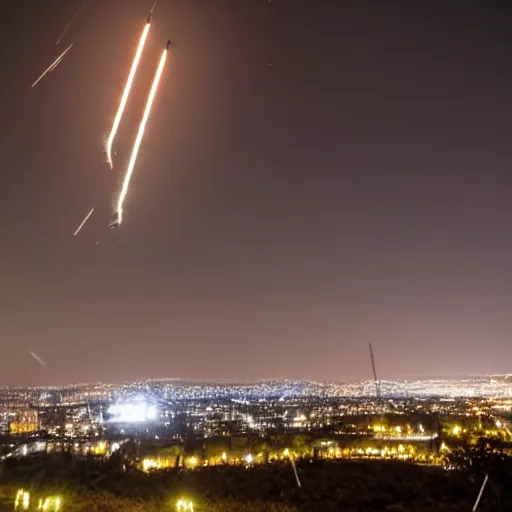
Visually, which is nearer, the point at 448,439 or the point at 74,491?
the point at 74,491

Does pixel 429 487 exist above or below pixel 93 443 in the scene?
below

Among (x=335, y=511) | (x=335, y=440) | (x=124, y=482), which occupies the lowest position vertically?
(x=335, y=511)

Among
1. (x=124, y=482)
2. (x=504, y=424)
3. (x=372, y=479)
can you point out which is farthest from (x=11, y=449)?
(x=504, y=424)

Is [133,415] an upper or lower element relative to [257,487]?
upper

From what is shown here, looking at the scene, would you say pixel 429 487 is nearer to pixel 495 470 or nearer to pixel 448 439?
pixel 495 470

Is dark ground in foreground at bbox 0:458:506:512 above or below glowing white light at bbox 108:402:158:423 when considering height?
below

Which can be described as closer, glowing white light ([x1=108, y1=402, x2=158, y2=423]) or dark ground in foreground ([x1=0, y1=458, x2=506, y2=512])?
dark ground in foreground ([x1=0, y1=458, x2=506, y2=512])

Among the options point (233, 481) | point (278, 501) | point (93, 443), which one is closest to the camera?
point (278, 501)

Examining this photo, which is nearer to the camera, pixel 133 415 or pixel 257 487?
pixel 257 487

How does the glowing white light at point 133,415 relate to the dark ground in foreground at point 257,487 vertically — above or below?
above

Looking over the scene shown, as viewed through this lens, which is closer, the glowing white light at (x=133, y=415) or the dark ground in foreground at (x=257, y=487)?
the dark ground in foreground at (x=257, y=487)

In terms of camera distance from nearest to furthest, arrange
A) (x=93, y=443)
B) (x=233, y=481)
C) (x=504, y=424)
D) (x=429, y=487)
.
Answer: (x=429, y=487), (x=233, y=481), (x=93, y=443), (x=504, y=424)
